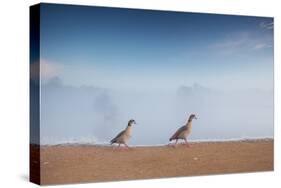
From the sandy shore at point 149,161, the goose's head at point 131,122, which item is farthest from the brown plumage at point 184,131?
the goose's head at point 131,122

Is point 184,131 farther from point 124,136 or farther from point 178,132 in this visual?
point 124,136

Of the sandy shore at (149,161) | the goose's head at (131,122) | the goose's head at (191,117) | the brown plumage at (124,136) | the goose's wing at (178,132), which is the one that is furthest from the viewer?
the goose's head at (191,117)

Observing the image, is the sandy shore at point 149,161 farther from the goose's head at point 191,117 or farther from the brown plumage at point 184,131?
the goose's head at point 191,117

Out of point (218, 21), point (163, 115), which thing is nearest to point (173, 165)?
point (163, 115)

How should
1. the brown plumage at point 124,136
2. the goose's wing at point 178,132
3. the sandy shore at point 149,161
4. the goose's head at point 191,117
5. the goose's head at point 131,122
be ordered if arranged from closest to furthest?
the sandy shore at point 149,161 → the brown plumage at point 124,136 → the goose's head at point 131,122 → the goose's wing at point 178,132 → the goose's head at point 191,117

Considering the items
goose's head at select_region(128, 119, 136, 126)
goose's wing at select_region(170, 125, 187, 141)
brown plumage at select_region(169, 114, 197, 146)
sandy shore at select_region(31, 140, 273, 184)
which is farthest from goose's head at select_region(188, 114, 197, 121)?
goose's head at select_region(128, 119, 136, 126)

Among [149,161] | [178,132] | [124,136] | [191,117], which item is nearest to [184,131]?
[178,132]

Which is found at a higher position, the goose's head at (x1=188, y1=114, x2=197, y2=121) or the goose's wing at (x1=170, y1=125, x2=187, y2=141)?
the goose's head at (x1=188, y1=114, x2=197, y2=121)

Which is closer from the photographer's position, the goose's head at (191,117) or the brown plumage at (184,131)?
the brown plumage at (184,131)

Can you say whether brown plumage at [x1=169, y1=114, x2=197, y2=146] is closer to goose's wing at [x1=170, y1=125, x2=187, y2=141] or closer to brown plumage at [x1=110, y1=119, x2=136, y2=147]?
goose's wing at [x1=170, y1=125, x2=187, y2=141]

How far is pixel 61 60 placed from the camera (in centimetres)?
1115

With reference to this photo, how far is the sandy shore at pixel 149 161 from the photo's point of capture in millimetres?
11117

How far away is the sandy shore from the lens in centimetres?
1112

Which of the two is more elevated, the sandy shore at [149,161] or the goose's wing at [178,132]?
the goose's wing at [178,132]
